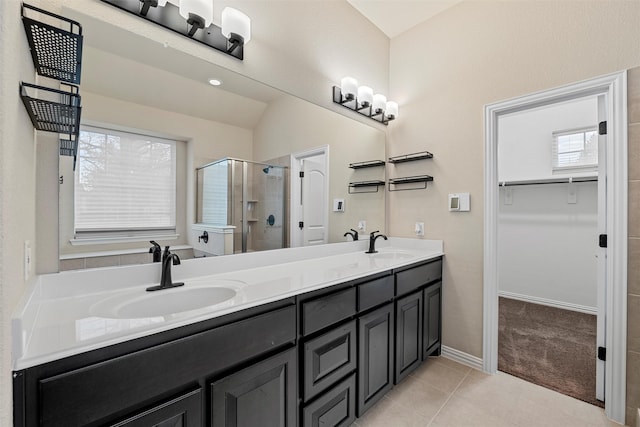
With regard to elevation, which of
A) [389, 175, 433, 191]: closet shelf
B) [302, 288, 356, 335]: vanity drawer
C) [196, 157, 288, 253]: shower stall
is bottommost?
[302, 288, 356, 335]: vanity drawer

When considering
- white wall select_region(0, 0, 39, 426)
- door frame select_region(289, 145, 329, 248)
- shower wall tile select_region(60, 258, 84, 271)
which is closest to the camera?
white wall select_region(0, 0, 39, 426)

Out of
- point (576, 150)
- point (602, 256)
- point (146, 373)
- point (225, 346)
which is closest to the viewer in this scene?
point (146, 373)

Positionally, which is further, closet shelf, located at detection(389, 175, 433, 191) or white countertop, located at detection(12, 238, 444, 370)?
closet shelf, located at detection(389, 175, 433, 191)

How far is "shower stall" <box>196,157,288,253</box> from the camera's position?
1.54 meters

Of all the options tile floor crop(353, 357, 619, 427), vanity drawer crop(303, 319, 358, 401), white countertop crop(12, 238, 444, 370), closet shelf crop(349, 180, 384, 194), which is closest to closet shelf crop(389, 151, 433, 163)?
closet shelf crop(349, 180, 384, 194)

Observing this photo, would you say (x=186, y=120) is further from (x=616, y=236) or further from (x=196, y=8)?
(x=616, y=236)

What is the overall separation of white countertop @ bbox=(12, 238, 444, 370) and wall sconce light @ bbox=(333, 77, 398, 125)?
124 cm

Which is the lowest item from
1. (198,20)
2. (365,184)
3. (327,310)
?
(327,310)

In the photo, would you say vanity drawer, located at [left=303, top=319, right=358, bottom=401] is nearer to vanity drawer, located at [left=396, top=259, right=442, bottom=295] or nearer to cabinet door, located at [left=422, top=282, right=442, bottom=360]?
vanity drawer, located at [left=396, top=259, right=442, bottom=295]

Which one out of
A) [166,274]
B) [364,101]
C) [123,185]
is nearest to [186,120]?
[123,185]

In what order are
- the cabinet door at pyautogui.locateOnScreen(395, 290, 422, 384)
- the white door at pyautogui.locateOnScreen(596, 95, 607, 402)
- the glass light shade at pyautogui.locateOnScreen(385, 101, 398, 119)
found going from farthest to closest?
the glass light shade at pyautogui.locateOnScreen(385, 101, 398, 119) < the cabinet door at pyautogui.locateOnScreen(395, 290, 422, 384) < the white door at pyautogui.locateOnScreen(596, 95, 607, 402)

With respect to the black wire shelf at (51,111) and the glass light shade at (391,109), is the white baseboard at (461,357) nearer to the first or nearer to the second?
the glass light shade at (391,109)

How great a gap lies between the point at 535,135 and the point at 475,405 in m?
3.29

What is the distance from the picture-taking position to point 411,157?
2.58m
